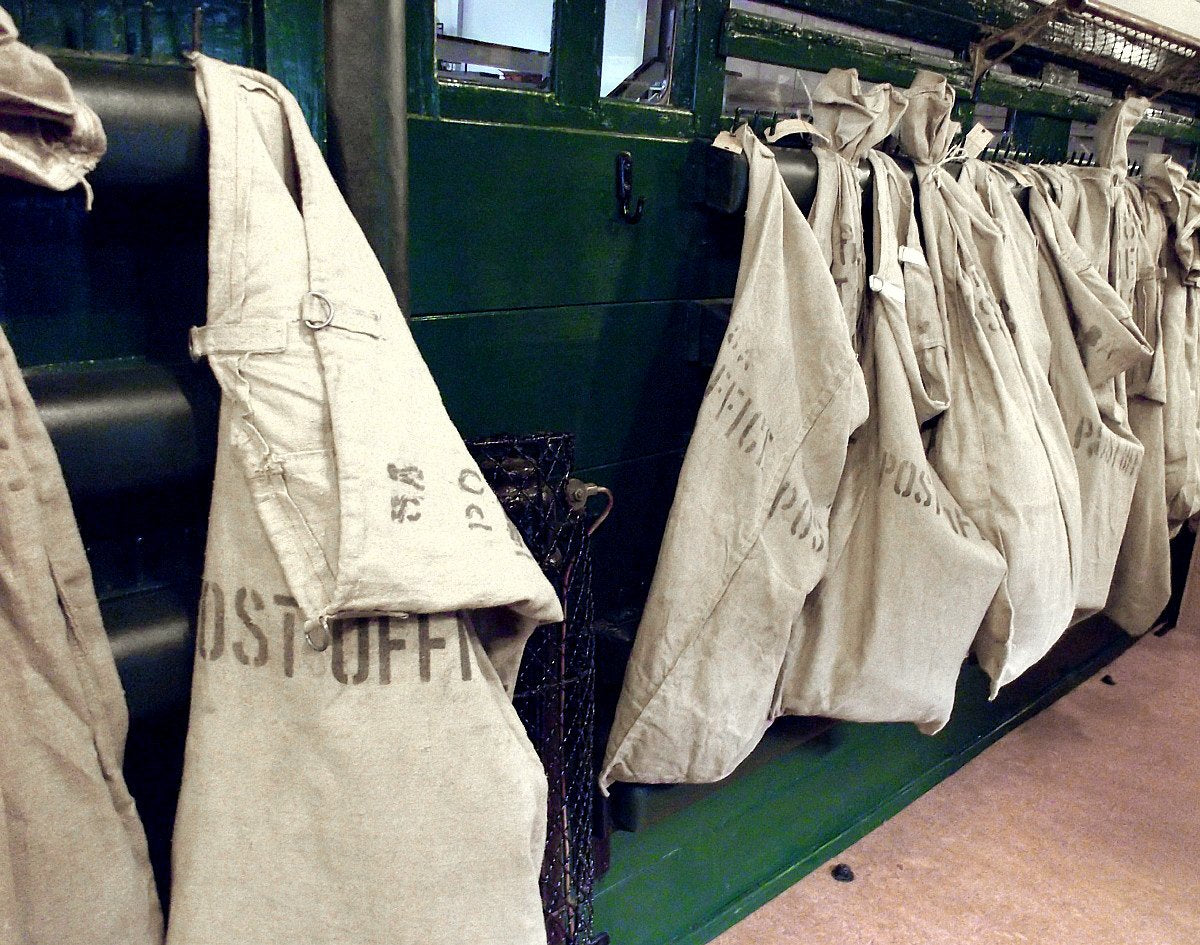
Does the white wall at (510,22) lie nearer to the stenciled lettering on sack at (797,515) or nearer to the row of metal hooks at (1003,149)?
the row of metal hooks at (1003,149)

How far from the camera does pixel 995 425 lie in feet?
4.63

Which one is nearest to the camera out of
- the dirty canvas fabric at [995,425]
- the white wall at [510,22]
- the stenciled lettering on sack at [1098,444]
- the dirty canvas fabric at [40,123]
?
the dirty canvas fabric at [40,123]

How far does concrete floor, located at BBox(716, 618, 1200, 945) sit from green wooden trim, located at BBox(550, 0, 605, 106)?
4.80 ft

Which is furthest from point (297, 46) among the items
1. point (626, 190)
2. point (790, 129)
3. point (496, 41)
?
point (790, 129)

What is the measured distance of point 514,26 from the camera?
1220mm

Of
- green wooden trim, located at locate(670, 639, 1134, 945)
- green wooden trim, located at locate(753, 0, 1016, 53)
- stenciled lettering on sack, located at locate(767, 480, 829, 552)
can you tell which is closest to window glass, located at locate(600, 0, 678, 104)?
green wooden trim, located at locate(753, 0, 1016, 53)

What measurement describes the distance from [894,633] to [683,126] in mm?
783

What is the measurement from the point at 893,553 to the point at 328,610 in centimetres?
85

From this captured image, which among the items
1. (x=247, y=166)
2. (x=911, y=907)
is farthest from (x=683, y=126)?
(x=911, y=907)

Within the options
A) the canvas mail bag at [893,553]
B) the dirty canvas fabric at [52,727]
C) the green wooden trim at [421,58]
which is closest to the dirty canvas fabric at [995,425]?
the canvas mail bag at [893,553]

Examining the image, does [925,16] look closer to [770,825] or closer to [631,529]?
[631,529]

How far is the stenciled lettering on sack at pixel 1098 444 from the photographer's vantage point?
167 centimetres

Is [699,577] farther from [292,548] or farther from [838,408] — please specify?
[292,548]

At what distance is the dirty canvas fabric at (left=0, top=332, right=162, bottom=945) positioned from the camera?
0.71 m
